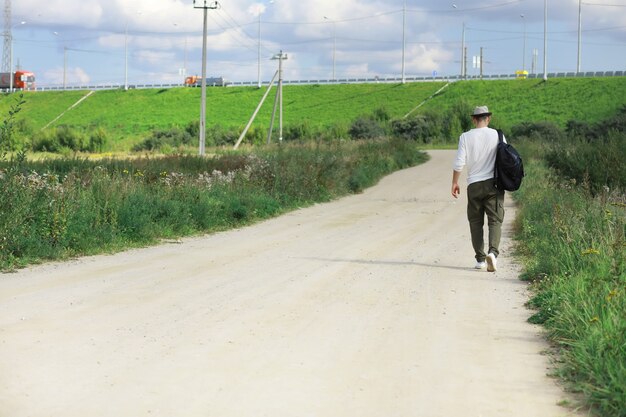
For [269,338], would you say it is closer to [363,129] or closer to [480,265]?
[480,265]

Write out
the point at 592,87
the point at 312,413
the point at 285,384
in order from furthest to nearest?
the point at 592,87, the point at 285,384, the point at 312,413

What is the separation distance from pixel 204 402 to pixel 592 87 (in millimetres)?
105026

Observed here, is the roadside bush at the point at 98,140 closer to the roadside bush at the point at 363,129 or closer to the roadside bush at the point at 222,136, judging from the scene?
the roadside bush at the point at 222,136

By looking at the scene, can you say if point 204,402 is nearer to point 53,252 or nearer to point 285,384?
point 285,384

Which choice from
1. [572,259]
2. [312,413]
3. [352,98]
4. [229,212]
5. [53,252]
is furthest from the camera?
[352,98]

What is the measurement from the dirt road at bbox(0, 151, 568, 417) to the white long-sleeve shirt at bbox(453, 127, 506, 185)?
1.39 m

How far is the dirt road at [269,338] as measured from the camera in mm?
5875

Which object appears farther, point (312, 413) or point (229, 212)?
point (229, 212)

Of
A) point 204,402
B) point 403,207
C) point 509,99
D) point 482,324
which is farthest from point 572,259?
point 509,99

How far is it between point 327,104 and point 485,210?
106729 millimetres

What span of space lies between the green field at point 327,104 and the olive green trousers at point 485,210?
75.8 meters

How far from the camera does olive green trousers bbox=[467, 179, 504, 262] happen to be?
12.6 meters

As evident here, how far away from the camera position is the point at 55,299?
9484 mm

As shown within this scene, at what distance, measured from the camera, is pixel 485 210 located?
1286cm
